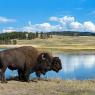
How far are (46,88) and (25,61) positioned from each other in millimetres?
Result: 2815

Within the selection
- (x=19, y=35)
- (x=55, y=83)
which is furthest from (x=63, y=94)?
(x=19, y=35)

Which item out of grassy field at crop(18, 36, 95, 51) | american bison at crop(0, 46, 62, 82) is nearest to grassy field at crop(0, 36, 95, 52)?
grassy field at crop(18, 36, 95, 51)

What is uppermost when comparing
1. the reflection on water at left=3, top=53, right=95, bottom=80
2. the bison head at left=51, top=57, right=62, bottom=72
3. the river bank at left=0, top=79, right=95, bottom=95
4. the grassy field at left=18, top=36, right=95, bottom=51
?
the bison head at left=51, top=57, right=62, bottom=72

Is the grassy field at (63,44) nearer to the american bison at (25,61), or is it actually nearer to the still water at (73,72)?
the still water at (73,72)

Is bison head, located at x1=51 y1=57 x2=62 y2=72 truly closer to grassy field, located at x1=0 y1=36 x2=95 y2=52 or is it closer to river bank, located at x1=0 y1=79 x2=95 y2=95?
river bank, located at x1=0 y1=79 x2=95 y2=95

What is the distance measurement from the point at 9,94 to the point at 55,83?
4.03 meters

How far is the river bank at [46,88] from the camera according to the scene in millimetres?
14674

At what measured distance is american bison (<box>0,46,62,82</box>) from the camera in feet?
56.7

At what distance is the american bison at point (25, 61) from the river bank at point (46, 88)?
0.72m

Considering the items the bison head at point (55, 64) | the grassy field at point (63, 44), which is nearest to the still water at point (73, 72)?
the bison head at point (55, 64)

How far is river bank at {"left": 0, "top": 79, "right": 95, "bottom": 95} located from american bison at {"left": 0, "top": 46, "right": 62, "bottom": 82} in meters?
0.72

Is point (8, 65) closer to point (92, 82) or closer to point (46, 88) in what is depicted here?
point (46, 88)

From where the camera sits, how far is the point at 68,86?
54.9 feet

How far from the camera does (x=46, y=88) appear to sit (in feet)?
52.2
